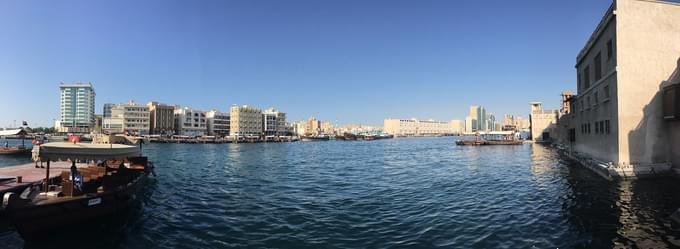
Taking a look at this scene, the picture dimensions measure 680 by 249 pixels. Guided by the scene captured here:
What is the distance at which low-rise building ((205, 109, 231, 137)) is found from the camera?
17238 cm

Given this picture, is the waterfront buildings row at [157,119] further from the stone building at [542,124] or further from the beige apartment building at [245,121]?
the stone building at [542,124]

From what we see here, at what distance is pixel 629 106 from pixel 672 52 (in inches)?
180

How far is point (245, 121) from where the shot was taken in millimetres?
173125

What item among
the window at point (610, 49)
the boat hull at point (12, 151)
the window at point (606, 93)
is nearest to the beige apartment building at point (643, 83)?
the window at point (610, 49)

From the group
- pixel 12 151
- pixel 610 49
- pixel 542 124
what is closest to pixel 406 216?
pixel 610 49

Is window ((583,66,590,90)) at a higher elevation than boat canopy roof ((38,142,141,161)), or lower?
higher

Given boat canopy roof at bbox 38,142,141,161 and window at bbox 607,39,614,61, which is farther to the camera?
window at bbox 607,39,614,61

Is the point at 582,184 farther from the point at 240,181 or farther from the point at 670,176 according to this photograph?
the point at 240,181

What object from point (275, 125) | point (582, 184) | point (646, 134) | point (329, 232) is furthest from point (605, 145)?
point (275, 125)

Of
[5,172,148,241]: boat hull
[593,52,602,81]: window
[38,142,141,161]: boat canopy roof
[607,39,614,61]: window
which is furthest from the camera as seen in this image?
[593,52,602,81]: window

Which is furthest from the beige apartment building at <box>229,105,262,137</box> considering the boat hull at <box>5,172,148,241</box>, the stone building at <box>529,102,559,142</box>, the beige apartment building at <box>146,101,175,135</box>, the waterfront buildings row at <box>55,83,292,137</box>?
the boat hull at <box>5,172,148,241</box>

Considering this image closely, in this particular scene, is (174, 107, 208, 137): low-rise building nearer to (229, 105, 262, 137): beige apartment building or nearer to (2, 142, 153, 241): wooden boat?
(229, 105, 262, 137): beige apartment building

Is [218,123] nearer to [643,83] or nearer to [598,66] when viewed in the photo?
[598,66]

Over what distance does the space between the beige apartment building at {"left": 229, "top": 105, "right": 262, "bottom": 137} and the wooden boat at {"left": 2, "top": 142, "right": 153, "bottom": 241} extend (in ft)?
504
